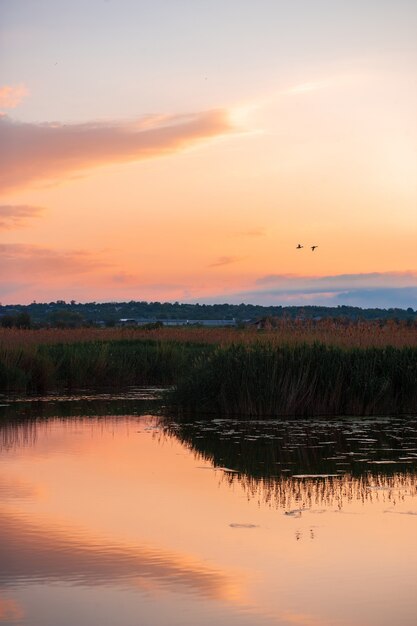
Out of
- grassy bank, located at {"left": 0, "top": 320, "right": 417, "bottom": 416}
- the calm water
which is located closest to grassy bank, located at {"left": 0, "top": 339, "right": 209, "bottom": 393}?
grassy bank, located at {"left": 0, "top": 320, "right": 417, "bottom": 416}

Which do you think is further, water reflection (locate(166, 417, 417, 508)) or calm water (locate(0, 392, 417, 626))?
water reflection (locate(166, 417, 417, 508))

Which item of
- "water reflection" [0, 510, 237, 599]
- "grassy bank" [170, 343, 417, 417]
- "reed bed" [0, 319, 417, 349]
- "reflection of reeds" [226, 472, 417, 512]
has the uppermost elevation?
"reed bed" [0, 319, 417, 349]

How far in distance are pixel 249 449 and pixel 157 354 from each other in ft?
45.3

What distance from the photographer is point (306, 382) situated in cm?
1781

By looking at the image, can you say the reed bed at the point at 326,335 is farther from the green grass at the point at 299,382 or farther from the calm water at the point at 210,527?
the calm water at the point at 210,527

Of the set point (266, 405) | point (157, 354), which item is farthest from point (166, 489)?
point (157, 354)

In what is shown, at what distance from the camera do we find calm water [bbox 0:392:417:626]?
6.61 metres

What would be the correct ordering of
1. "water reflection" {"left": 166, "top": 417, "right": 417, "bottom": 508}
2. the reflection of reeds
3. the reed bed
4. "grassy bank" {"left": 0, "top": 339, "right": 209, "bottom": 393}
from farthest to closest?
"grassy bank" {"left": 0, "top": 339, "right": 209, "bottom": 393}
the reed bed
"water reflection" {"left": 166, "top": 417, "right": 417, "bottom": 508}
the reflection of reeds

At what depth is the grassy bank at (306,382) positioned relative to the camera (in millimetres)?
17609

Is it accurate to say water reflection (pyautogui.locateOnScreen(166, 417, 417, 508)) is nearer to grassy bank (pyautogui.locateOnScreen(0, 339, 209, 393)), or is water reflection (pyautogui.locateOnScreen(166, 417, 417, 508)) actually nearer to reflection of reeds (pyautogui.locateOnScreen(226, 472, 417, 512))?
reflection of reeds (pyautogui.locateOnScreen(226, 472, 417, 512))

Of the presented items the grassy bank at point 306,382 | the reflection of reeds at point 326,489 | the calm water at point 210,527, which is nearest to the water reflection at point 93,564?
the calm water at point 210,527

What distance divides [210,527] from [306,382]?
899 cm

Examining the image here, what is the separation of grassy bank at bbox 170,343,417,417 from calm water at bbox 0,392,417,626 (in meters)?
2.00

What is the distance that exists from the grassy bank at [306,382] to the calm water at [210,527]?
78.9 inches
